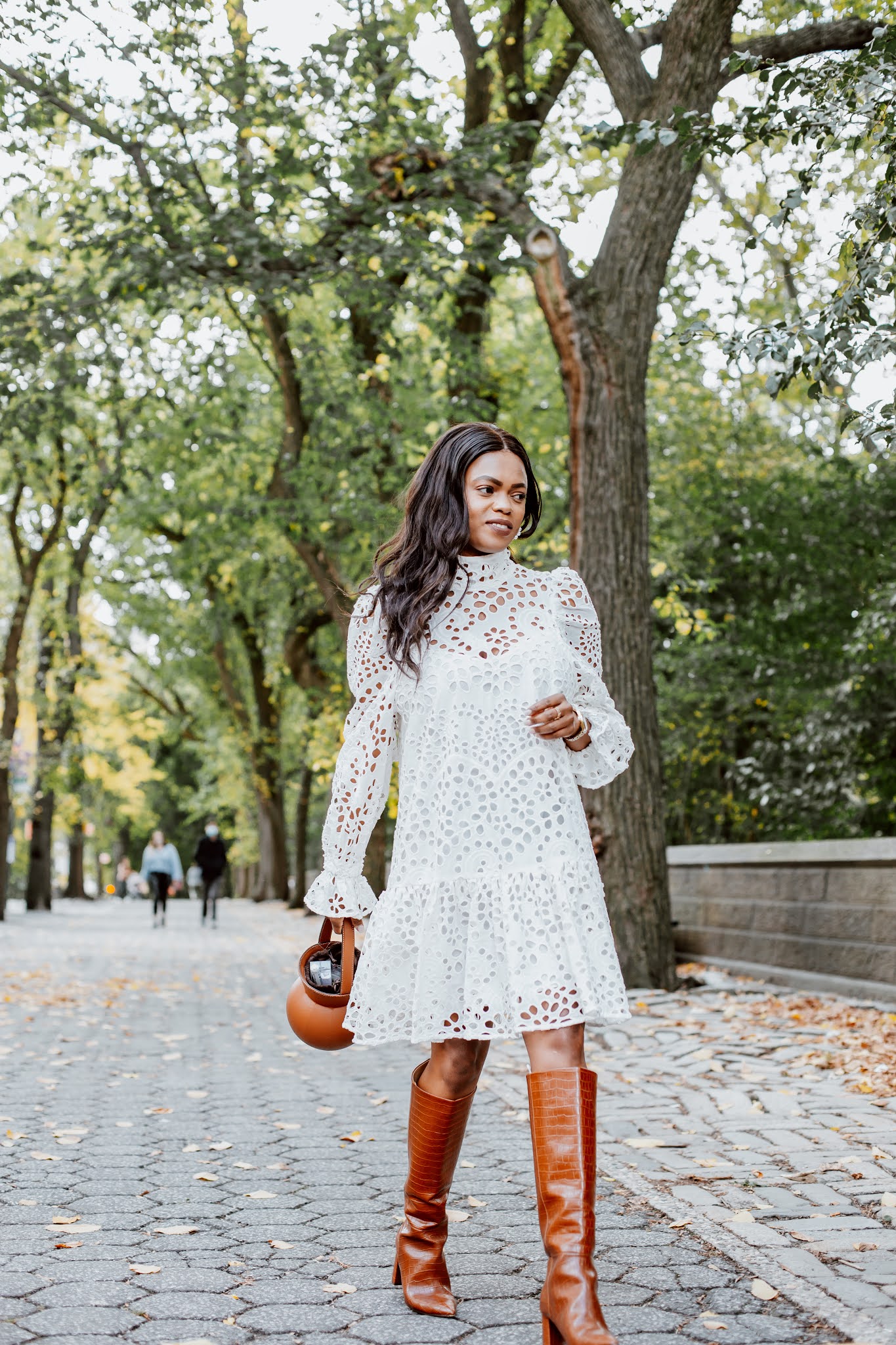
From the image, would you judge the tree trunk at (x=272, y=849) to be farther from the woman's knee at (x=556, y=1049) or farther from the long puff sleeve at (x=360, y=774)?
the woman's knee at (x=556, y=1049)

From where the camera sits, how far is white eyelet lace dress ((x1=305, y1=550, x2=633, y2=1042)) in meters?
3.15

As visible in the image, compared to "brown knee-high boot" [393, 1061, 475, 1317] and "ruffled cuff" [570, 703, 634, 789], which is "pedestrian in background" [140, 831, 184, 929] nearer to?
"brown knee-high boot" [393, 1061, 475, 1317]

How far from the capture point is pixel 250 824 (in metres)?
40.7

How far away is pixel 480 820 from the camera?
10.7 ft

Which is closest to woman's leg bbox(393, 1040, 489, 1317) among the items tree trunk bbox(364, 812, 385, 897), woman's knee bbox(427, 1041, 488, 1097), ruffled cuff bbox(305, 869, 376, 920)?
woman's knee bbox(427, 1041, 488, 1097)

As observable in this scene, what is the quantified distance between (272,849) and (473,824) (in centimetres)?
3020

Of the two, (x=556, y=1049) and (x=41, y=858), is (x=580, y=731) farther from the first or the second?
(x=41, y=858)

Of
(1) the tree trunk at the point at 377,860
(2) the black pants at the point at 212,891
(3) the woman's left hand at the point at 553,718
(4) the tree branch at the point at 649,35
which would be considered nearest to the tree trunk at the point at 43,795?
(2) the black pants at the point at 212,891

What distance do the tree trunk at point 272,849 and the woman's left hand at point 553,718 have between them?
28692 millimetres

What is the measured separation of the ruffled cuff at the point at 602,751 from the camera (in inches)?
134

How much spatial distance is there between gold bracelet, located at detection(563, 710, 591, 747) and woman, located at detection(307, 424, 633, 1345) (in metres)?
0.01

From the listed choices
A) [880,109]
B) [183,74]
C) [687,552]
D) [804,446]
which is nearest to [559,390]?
[687,552]

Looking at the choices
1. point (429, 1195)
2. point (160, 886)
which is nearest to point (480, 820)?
point (429, 1195)

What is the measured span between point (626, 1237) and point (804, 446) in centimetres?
1093
